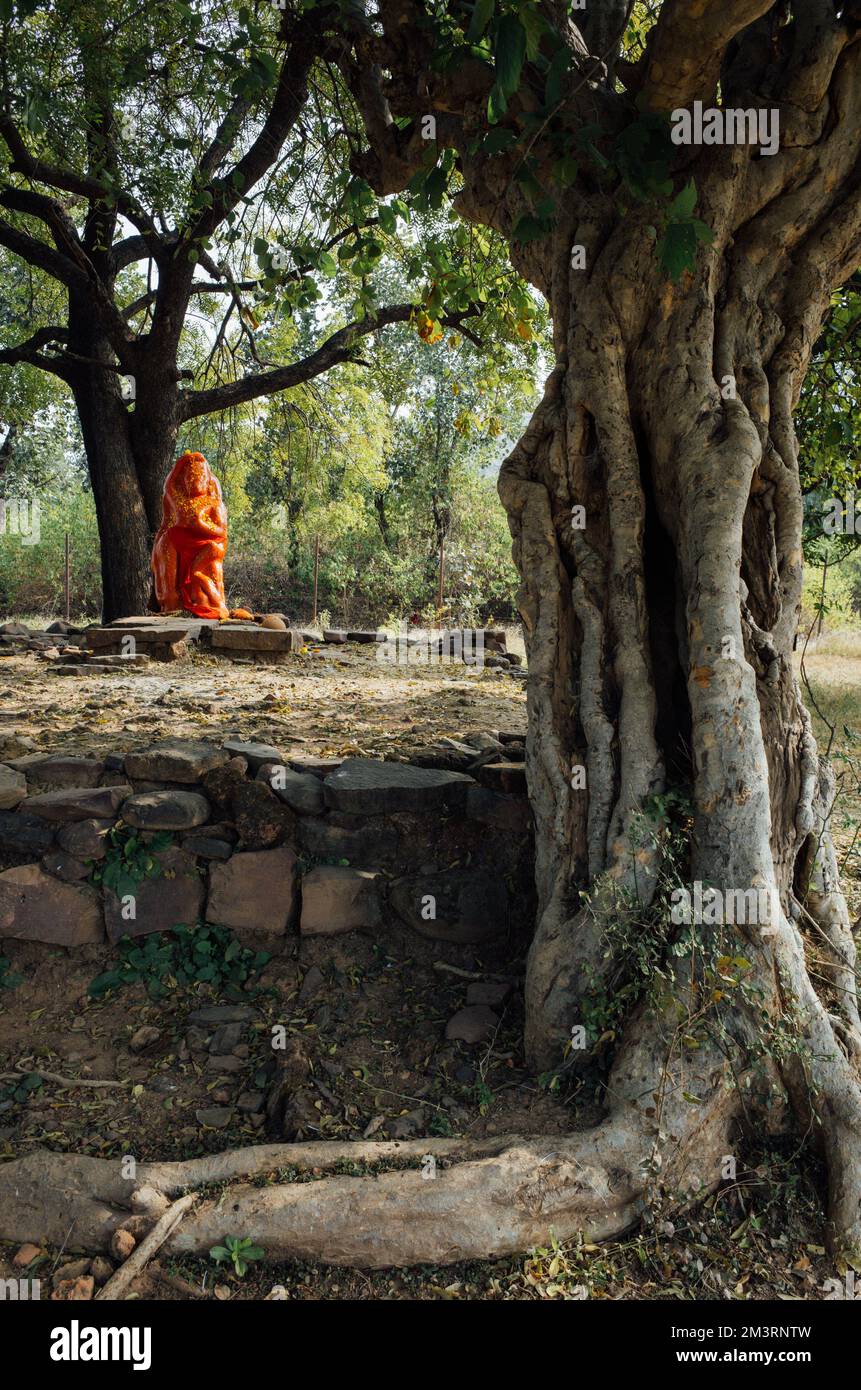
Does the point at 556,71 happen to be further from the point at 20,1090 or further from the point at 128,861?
the point at 20,1090

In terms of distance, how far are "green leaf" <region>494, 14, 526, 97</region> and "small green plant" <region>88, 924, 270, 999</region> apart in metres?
2.98

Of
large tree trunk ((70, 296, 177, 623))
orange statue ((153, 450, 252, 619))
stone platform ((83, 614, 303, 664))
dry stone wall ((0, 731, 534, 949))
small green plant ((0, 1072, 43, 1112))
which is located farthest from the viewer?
large tree trunk ((70, 296, 177, 623))

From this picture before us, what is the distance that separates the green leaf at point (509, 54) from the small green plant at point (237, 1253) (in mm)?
2890

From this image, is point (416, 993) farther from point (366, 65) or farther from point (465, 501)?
point (465, 501)

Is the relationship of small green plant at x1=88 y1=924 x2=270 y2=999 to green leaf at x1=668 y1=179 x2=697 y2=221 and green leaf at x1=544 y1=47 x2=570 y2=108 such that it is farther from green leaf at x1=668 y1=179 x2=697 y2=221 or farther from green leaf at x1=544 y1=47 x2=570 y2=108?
green leaf at x1=544 y1=47 x2=570 y2=108

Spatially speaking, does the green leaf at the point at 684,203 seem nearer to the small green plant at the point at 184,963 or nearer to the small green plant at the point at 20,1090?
the small green plant at the point at 184,963

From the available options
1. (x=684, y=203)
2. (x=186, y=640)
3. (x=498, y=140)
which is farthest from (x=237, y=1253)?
(x=186, y=640)

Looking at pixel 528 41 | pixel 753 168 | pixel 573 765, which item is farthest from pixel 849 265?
pixel 573 765

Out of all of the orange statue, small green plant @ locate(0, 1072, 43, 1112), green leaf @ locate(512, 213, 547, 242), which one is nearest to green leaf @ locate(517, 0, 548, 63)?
green leaf @ locate(512, 213, 547, 242)

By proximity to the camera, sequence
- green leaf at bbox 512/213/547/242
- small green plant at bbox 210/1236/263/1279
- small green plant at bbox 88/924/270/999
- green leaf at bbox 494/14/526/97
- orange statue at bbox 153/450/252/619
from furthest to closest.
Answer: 1. orange statue at bbox 153/450/252/619
2. small green plant at bbox 88/924/270/999
3. green leaf at bbox 512/213/547/242
4. small green plant at bbox 210/1236/263/1279
5. green leaf at bbox 494/14/526/97

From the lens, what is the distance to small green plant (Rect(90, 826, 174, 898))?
361cm

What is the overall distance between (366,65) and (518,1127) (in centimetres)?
420

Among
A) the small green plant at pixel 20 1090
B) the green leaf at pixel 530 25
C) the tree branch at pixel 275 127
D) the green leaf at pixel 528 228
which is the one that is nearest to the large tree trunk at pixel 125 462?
the tree branch at pixel 275 127

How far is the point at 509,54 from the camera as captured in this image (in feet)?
6.59
